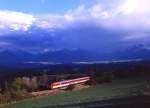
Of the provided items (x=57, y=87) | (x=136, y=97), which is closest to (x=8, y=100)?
(x=57, y=87)

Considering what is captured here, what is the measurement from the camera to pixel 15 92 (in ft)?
147

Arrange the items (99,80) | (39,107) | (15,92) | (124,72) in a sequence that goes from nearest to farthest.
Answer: (39,107) < (15,92) < (99,80) < (124,72)

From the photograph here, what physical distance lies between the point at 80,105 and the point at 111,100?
2.50 m

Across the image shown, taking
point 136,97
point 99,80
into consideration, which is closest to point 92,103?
point 136,97

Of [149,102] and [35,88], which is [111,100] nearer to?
[149,102]

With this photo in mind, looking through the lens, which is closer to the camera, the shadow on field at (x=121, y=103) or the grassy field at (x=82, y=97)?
the shadow on field at (x=121, y=103)

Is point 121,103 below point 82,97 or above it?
below

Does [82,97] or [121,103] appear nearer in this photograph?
[121,103]

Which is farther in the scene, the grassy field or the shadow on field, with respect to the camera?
the grassy field

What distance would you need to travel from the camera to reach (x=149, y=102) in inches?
1055

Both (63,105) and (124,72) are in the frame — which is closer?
(63,105)

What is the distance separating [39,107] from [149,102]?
26.0 ft

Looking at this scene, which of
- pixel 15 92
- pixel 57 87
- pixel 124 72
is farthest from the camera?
pixel 124 72

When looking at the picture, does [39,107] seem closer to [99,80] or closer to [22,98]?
[22,98]
